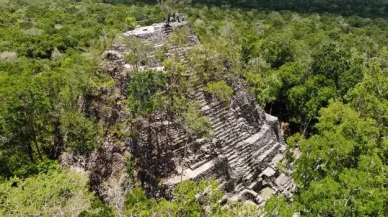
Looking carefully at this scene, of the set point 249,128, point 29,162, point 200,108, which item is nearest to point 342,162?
point 249,128

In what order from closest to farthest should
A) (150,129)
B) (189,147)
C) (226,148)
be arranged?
(150,129)
(189,147)
(226,148)

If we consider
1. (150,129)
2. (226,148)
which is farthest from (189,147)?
(226,148)

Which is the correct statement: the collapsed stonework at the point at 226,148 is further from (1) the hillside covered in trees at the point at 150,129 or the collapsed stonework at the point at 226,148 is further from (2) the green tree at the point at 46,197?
(2) the green tree at the point at 46,197

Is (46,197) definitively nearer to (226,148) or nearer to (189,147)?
(189,147)

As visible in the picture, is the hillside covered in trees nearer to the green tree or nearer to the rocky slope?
the green tree

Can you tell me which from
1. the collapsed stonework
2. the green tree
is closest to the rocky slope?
the collapsed stonework

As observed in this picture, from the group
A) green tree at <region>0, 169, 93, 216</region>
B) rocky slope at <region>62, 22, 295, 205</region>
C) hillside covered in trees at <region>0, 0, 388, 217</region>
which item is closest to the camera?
green tree at <region>0, 169, 93, 216</region>

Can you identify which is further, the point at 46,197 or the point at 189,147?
the point at 189,147

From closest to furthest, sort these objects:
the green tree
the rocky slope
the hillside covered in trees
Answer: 1. the green tree
2. the hillside covered in trees
3. the rocky slope

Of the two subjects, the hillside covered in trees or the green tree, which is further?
the hillside covered in trees
